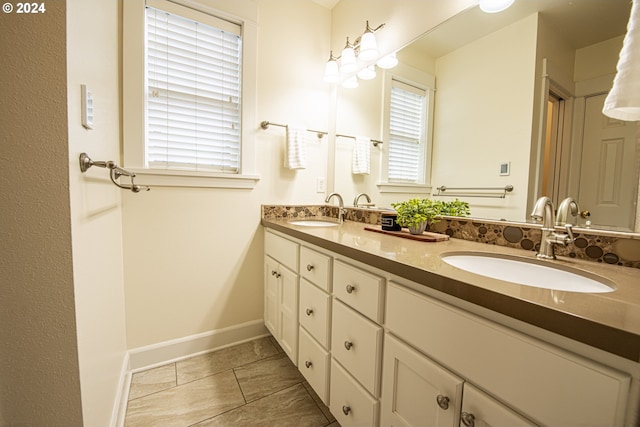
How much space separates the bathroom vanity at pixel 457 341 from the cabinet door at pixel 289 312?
16cm

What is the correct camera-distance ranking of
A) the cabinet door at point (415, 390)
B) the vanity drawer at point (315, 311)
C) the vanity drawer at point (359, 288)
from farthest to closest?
the vanity drawer at point (315, 311), the vanity drawer at point (359, 288), the cabinet door at point (415, 390)

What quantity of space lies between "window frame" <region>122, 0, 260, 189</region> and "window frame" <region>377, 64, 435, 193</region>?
87cm

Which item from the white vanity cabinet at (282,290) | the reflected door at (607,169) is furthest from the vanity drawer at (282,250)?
the reflected door at (607,169)

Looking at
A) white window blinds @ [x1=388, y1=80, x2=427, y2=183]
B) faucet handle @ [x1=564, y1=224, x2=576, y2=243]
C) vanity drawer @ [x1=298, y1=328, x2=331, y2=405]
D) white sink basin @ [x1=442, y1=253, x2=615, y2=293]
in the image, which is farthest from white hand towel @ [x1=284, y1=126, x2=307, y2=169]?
faucet handle @ [x1=564, y1=224, x2=576, y2=243]

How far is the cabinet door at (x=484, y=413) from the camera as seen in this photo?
1.75 feet

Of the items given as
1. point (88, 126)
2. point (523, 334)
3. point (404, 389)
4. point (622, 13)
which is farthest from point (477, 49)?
point (88, 126)

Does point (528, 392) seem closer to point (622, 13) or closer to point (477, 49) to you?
point (622, 13)

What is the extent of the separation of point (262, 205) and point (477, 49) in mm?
1491

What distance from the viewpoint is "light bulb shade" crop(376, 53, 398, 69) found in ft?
5.35

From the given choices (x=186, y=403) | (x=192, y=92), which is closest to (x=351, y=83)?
(x=192, y=92)

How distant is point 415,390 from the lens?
75cm

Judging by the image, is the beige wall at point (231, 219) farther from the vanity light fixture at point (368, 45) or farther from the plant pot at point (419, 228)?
the plant pot at point (419, 228)

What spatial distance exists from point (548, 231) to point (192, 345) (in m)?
1.95

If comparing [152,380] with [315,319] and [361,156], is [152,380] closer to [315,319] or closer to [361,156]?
[315,319]
